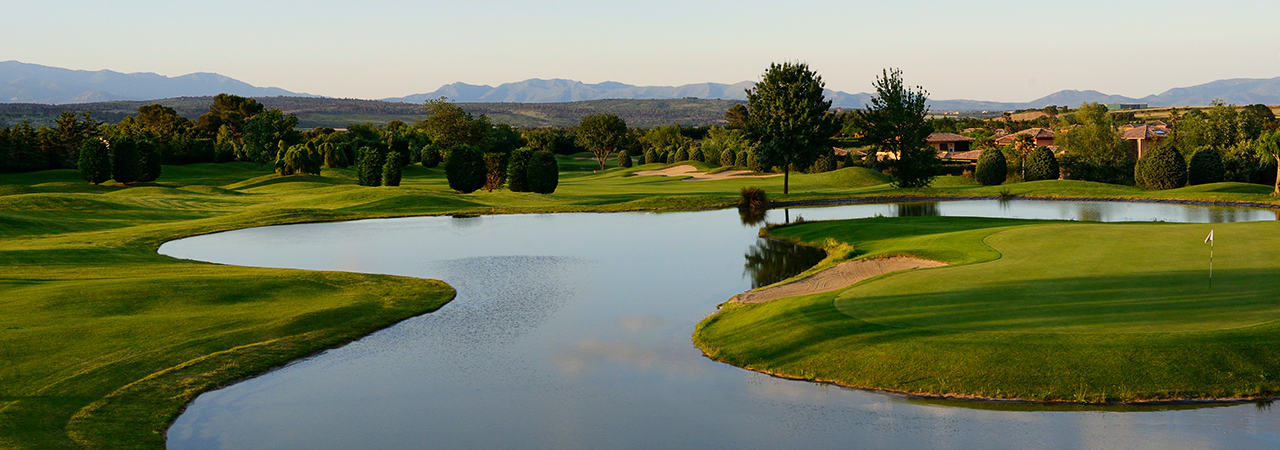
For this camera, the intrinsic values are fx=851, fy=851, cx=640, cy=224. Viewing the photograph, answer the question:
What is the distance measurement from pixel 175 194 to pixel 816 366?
5184 cm

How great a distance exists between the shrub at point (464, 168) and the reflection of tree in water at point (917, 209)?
28.6 metres

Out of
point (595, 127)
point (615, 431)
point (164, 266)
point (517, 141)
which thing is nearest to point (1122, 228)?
point (615, 431)

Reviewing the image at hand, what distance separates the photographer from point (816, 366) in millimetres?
14875

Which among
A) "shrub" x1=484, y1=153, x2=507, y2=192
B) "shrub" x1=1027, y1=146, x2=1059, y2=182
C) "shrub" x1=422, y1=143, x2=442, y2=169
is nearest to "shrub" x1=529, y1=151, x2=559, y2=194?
"shrub" x1=484, y1=153, x2=507, y2=192

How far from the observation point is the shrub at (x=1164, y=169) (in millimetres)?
53625

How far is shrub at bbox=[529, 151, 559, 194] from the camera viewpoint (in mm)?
58094

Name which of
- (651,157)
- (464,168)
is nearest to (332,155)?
(464,168)

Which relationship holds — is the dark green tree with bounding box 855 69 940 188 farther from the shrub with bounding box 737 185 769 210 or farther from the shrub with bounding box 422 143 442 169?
the shrub with bounding box 422 143 442 169

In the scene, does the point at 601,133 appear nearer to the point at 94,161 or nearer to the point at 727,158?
the point at 727,158

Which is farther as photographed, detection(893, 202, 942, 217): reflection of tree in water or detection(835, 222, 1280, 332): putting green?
detection(893, 202, 942, 217): reflection of tree in water

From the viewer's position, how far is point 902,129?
5444 centimetres

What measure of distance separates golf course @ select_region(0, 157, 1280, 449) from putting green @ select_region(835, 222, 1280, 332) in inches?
2.6

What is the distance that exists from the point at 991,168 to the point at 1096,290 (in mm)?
48778

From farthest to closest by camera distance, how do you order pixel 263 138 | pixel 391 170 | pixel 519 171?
1. pixel 263 138
2. pixel 391 170
3. pixel 519 171
